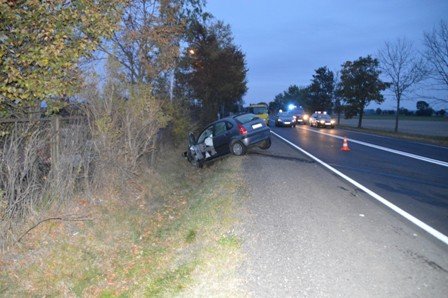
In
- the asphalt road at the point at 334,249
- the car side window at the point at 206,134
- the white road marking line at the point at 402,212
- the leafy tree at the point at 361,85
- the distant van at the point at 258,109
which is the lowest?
the asphalt road at the point at 334,249

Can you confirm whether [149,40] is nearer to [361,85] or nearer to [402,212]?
[402,212]

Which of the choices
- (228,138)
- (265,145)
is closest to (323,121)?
(265,145)

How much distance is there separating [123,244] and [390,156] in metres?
11.2

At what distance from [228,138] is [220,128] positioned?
61cm

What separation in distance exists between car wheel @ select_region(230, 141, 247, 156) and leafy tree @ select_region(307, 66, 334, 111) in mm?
54657

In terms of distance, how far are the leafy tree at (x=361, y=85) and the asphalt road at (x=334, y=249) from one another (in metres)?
34.8

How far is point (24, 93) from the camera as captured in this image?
4.67 meters

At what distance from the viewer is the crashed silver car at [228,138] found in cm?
1443

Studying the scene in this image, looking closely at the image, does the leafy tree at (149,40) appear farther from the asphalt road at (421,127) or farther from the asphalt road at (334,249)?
the asphalt road at (421,127)

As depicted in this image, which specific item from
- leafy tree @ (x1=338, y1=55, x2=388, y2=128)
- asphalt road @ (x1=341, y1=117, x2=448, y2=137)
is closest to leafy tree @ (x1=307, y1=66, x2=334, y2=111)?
asphalt road @ (x1=341, y1=117, x2=448, y2=137)

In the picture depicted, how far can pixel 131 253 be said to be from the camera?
666 cm

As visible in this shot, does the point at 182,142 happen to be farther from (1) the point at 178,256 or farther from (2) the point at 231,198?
(1) the point at 178,256

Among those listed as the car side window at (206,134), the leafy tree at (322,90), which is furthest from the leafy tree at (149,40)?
the leafy tree at (322,90)

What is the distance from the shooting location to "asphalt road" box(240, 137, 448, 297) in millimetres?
4234
